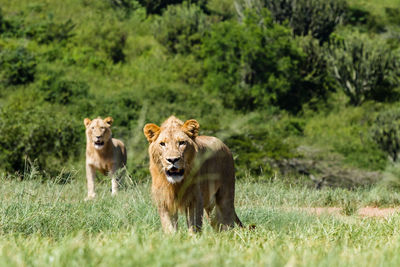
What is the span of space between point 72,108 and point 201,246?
2256 centimetres

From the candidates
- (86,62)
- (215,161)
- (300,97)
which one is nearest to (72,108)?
(86,62)

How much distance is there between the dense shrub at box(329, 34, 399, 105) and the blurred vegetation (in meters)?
0.06

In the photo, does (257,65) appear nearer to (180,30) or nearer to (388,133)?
(180,30)

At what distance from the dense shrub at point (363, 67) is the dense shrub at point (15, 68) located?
16672 millimetres

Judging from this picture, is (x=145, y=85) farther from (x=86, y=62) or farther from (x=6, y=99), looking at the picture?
(x=6, y=99)

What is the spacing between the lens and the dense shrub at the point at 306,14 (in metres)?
36.6

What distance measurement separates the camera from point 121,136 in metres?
19.0

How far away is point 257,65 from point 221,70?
214cm

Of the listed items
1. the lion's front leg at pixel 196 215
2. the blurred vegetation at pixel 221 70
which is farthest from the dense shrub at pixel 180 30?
the lion's front leg at pixel 196 215

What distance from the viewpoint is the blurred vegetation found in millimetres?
25141

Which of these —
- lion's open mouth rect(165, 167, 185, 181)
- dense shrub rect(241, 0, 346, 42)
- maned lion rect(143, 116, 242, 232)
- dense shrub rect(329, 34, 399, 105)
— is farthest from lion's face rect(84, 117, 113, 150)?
dense shrub rect(241, 0, 346, 42)

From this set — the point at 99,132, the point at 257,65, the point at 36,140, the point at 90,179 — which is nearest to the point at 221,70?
the point at 257,65

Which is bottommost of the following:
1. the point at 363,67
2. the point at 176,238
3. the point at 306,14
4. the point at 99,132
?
the point at 363,67

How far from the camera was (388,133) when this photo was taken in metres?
24.4
